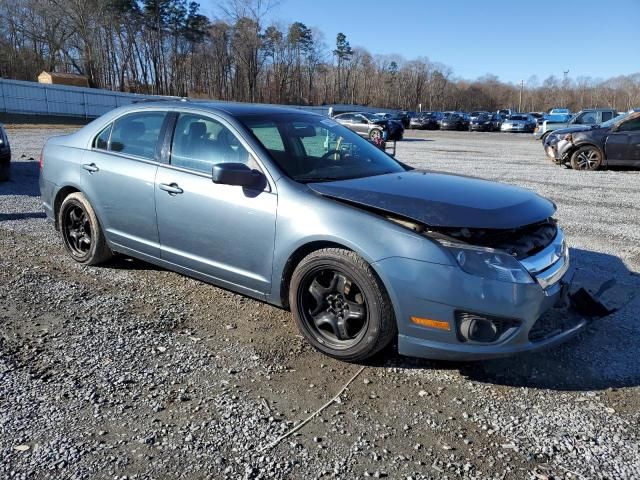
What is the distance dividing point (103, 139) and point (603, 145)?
12701 millimetres

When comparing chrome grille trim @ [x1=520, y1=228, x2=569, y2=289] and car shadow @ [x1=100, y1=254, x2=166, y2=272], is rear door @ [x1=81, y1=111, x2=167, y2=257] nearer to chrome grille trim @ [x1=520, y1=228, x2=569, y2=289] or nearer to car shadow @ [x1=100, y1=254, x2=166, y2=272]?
car shadow @ [x1=100, y1=254, x2=166, y2=272]

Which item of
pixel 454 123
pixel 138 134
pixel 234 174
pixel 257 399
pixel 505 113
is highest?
pixel 505 113

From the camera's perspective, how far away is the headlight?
2.85 m

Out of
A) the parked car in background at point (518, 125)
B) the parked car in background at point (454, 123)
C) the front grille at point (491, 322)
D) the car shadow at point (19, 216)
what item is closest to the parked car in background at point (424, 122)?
the parked car in background at point (454, 123)

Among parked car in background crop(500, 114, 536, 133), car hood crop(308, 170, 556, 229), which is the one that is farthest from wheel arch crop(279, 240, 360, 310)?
parked car in background crop(500, 114, 536, 133)

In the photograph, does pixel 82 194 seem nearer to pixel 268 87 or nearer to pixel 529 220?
pixel 529 220

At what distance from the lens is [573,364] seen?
3.31 metres

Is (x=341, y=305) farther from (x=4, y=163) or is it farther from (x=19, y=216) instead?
(x=4, y=163)

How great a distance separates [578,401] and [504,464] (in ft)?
2.67

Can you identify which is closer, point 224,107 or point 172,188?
point 172,188

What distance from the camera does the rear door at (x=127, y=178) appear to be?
4266 millimetres

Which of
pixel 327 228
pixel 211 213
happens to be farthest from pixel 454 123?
pixel 327 228

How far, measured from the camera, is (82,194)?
192 inches

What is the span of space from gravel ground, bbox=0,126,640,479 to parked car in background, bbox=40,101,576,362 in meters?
0.27
